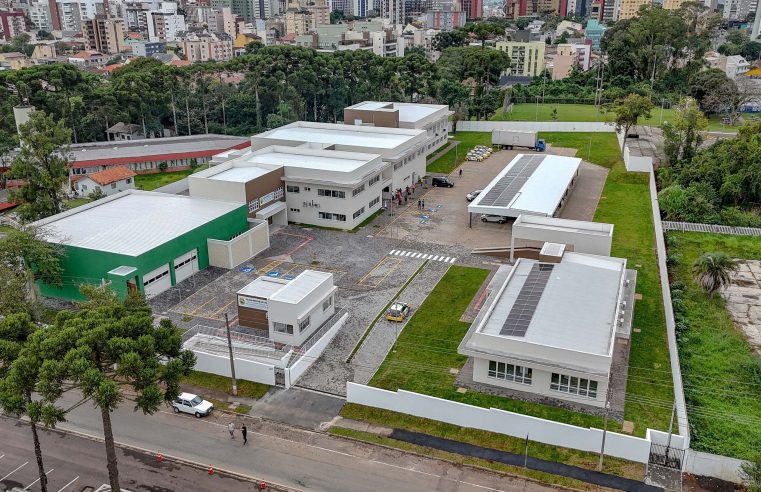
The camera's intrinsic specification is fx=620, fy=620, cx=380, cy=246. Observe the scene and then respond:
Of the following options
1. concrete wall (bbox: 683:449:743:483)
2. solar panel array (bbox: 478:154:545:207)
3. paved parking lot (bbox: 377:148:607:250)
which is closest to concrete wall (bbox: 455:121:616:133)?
paved parking lot (bbox: 377:148:607:250)

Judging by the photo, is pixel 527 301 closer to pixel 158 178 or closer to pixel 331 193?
pixel 331 193

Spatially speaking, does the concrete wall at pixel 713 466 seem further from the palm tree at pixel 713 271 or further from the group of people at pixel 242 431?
the group of people at pixel 242 431

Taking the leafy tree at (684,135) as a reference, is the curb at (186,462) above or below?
below

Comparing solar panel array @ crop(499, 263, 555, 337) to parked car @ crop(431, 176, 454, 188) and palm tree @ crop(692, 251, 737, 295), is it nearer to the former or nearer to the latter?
palm tree @ crop(692, 251, 737, 295)

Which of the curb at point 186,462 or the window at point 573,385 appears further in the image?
the window at point 573,385

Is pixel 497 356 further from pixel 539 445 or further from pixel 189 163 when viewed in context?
pixel 189 163

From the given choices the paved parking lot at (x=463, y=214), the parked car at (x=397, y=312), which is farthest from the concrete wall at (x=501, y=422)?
the paved parking lot at (x=463, y=214)

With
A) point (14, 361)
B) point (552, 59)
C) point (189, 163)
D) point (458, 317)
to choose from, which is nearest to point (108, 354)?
point (14, 361)

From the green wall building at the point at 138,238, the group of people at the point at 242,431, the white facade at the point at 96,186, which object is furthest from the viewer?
the white facade at the point at 96,186
